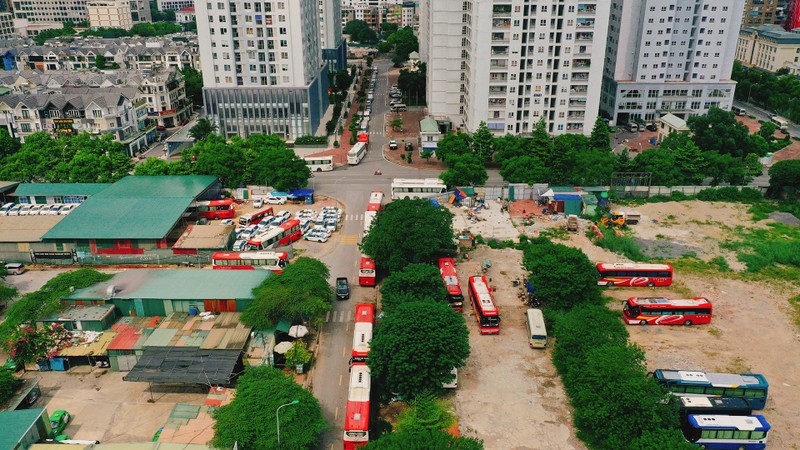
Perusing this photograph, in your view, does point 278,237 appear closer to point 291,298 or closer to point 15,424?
point 291,298

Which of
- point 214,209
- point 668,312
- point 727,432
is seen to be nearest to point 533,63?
point 668,312

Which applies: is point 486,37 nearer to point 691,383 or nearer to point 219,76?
point 219,76

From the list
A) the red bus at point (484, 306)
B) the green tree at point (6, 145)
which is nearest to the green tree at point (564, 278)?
the red bus at point (484, 306)

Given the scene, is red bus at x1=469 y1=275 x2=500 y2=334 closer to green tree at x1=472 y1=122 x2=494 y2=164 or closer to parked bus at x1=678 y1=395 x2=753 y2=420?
parked bus at x1=678 y1=395 x2=753 y2=420

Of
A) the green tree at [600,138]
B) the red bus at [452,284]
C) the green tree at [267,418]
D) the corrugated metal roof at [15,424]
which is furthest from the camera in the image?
the green tree at [600,138]

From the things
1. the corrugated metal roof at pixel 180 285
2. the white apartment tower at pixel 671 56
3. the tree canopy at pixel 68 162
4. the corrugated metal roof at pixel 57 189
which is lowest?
the corrugated metal roof at pixel 180 285

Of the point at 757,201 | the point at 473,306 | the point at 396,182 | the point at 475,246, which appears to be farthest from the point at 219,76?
the point at 757,201

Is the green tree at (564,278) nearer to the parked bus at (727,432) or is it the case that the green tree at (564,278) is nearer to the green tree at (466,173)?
the parked bus at (727,432)
